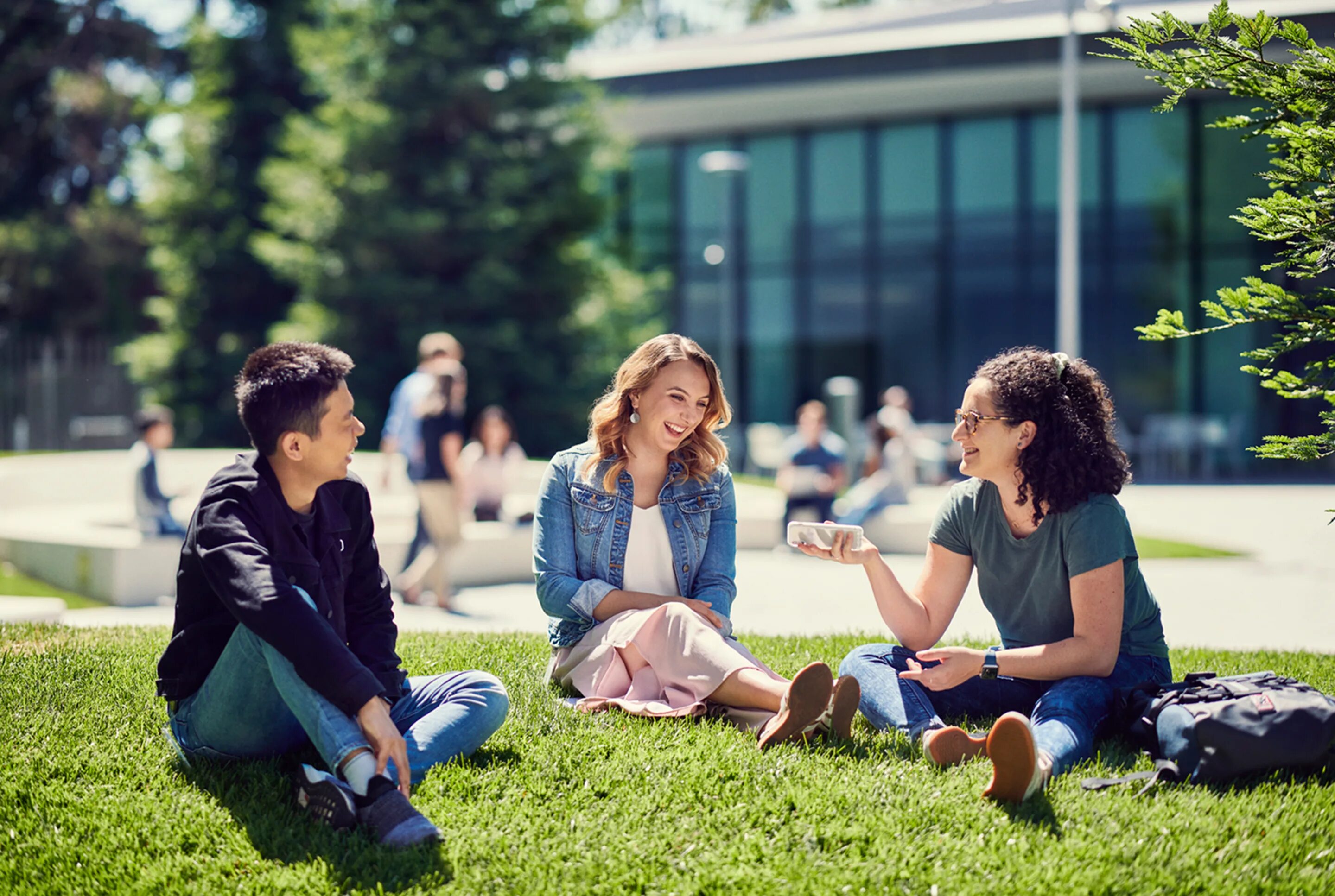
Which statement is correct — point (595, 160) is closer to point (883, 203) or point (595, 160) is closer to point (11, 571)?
point (883, 203)

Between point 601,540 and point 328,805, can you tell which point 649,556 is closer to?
point 601,540

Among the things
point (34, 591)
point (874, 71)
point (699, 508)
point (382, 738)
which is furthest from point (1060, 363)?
point (874, 71)

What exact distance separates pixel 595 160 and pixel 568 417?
439cm

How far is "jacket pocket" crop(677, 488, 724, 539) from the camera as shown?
468cm

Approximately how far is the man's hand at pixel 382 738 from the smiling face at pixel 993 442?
6.55 feet

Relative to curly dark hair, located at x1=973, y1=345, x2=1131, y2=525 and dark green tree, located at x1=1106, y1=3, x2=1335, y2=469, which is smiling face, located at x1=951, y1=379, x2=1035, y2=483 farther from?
dark green tree, located at x1=1106, y1=3, x2=1335, y2=469

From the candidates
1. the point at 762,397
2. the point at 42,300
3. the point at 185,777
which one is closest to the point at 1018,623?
the point at 185,777

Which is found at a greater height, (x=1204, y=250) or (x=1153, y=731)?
(x=1204, y=250)

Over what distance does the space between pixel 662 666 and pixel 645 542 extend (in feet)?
1.74

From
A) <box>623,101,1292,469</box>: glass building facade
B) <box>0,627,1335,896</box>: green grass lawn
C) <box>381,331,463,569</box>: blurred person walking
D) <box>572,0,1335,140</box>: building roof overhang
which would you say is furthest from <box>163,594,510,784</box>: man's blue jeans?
<box>623,101,1292,469</box>: glass building facade

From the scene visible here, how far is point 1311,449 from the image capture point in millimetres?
4035

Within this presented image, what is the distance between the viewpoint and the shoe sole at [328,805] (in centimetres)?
328

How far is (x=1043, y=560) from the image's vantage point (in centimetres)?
403

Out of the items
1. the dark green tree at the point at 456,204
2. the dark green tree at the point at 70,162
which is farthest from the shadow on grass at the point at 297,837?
the dark green tree at the point at 70,162
